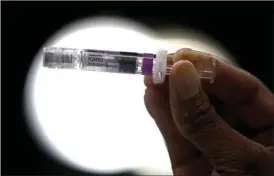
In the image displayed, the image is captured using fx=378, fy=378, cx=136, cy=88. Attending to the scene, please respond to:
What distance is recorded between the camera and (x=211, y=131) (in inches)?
24.7

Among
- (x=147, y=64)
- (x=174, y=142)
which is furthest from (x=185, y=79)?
(x=174, y=142)

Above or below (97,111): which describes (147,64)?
above

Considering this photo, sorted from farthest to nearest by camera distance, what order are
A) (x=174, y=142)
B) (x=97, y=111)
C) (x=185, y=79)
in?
(x=97, y=111), (x=174, y=142), (x=185, y=79)

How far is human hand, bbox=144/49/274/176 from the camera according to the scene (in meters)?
0.63

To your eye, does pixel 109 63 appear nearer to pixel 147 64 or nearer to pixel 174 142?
pixel 147 64

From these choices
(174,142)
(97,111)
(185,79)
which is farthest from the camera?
(97,111)

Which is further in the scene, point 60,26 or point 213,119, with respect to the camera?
point 60,26

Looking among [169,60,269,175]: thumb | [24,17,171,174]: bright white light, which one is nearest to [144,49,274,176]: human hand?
[169,60,269,175]: thumb

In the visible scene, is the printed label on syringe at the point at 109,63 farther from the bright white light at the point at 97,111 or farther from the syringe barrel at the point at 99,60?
the bright white light at the point at 97,111

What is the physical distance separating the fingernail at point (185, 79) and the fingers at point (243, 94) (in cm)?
11

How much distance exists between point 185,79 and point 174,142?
0.64 feet

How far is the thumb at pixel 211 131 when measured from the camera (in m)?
0.63

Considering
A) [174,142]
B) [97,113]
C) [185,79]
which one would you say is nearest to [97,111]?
[97,113]

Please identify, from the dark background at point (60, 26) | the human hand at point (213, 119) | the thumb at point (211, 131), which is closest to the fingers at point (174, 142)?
the human hand at point (213, 119)
